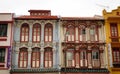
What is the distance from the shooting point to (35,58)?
103ft

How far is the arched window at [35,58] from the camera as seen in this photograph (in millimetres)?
31094

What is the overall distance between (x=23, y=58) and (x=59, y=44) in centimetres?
455

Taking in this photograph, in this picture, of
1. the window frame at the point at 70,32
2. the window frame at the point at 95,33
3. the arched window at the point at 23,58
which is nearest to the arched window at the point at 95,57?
the window frame at the point at 95,33

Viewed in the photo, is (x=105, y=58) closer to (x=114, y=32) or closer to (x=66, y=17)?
(x=114, y=32)

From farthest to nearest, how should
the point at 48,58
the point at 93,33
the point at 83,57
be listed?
the point at 93,33 → the point at 83,57 → the point at 48,58

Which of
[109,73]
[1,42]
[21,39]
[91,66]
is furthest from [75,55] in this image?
[1,42]

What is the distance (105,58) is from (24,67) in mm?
9561

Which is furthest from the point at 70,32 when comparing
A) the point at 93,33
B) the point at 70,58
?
the point at 70,58

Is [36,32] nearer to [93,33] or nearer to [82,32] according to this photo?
[82,32]

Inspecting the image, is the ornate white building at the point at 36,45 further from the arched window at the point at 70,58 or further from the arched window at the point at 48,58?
the arched window at the point at 70,58

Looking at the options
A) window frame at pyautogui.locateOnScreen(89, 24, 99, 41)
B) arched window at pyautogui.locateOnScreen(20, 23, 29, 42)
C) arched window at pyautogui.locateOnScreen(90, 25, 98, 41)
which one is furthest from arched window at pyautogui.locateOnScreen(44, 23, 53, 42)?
arched window at pyautogui.locateOnScreen(90, 25, 98, 41)

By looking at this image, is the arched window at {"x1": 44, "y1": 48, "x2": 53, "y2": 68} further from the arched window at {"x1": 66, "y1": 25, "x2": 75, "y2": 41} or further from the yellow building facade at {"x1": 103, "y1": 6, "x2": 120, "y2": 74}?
the yellow building facade at {"x1": 103, "y1": 6, "x2": 120, "y2": 74}

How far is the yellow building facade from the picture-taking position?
102ft

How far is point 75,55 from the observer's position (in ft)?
103
